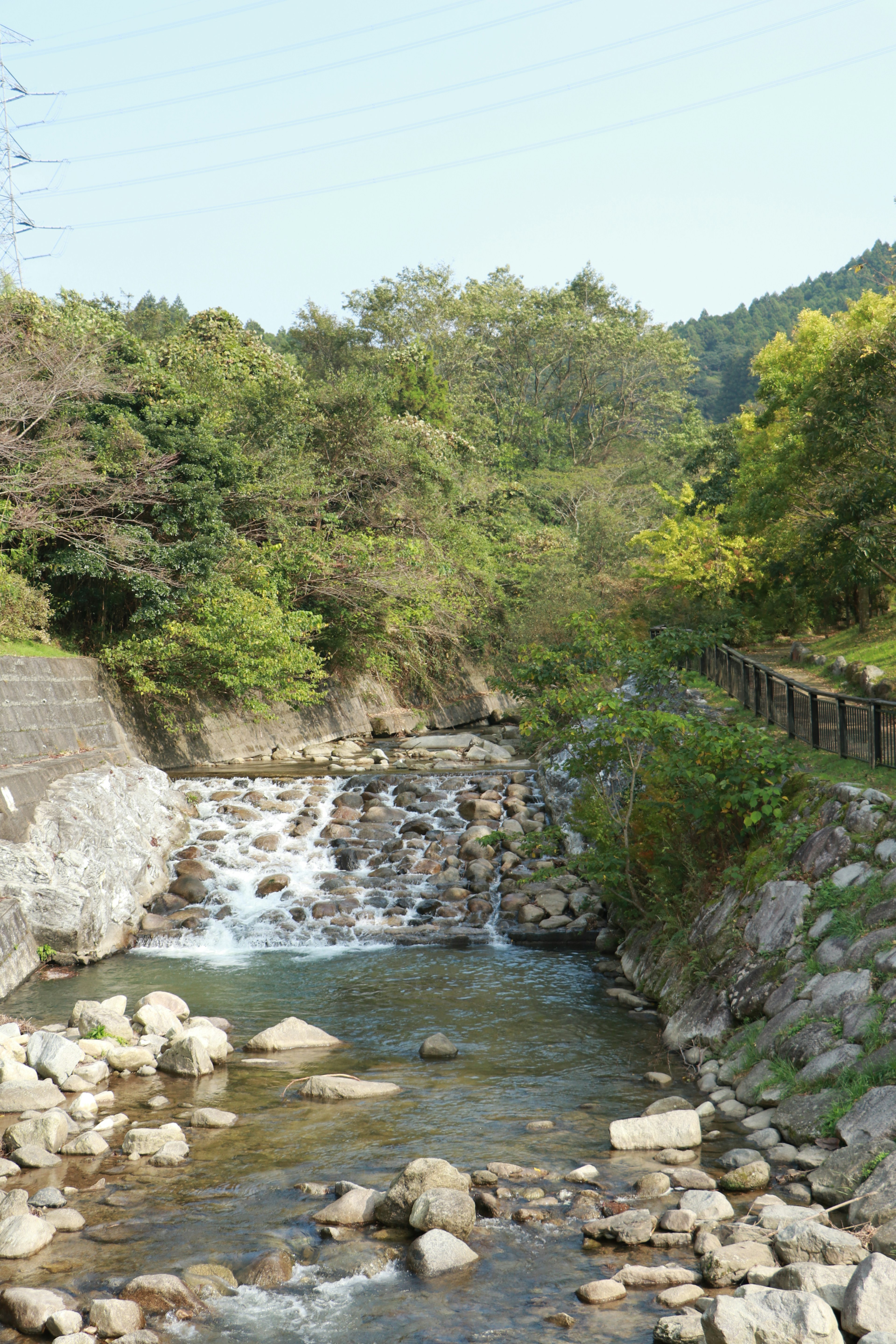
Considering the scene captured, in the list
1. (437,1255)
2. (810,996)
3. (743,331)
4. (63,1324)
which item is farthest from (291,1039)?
(743,331)

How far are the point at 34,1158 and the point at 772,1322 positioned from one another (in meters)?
4.77

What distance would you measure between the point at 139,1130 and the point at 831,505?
14.3 meters

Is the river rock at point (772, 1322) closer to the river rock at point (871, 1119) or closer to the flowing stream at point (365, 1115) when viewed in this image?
the flowing stream at point (365, 1115)

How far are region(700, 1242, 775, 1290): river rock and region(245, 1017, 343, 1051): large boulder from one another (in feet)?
14.9

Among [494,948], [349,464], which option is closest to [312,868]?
[494,948]

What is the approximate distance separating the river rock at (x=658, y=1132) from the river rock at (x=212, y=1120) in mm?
2763

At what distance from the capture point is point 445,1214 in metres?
5.68

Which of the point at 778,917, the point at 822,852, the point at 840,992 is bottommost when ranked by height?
the point at 840,992

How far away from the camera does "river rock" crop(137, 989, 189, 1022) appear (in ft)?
31.2

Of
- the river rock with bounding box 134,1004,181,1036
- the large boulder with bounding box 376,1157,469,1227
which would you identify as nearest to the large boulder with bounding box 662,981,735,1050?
the large boulder with bounding box 376,1157,469,1227

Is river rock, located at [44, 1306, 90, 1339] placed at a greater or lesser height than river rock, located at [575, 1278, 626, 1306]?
greater

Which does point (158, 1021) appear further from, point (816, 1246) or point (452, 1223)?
point (816, 1246)

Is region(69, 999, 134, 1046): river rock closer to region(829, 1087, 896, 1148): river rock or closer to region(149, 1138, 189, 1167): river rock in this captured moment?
region(149, 1138, 189, 1167): river rock

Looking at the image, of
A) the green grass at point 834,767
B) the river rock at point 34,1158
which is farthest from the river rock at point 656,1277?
the green grass at point 834,767
